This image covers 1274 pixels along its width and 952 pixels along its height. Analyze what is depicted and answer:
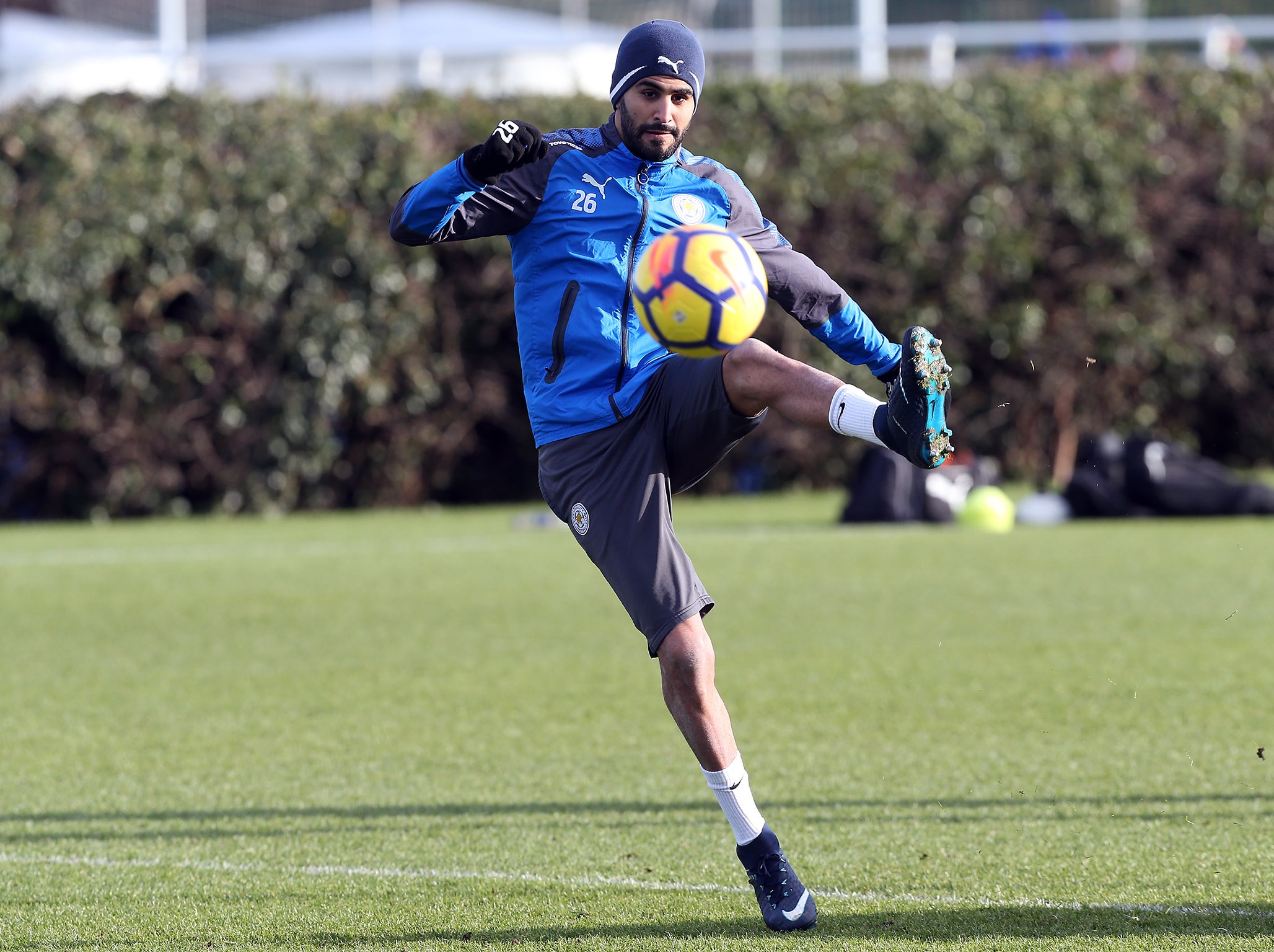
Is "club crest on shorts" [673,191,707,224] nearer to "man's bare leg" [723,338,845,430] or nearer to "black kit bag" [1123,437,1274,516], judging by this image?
"man's bare leg" [723,338,845,430]

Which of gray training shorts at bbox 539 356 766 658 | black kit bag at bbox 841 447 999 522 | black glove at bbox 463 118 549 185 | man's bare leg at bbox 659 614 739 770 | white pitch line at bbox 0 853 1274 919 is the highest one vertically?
black glove at bbox 463 118 549 185

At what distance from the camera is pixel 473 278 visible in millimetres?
15438

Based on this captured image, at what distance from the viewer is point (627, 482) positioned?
4.60 m

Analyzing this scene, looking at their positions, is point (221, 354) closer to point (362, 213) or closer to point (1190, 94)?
point (362, 213)

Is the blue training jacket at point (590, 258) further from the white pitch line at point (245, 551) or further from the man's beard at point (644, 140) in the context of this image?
the white pitch line at point (245, 551)

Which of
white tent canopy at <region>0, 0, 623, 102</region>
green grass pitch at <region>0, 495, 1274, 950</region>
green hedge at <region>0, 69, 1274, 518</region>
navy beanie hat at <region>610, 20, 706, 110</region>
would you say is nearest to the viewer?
green grass pitch at <region>0, 495, 1274, 950</region>

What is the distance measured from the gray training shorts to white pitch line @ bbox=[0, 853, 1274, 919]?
0.80m

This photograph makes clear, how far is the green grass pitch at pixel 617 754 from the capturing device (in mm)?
4523

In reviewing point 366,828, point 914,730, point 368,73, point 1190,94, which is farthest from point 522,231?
point 368,73

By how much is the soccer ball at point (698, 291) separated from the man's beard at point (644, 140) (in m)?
0.51

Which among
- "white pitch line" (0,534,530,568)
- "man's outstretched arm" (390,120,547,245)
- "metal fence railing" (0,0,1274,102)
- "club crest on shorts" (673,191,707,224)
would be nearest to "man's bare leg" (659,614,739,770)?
"club crest on shorts" (673,191,707,224)

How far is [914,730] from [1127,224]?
10.6m

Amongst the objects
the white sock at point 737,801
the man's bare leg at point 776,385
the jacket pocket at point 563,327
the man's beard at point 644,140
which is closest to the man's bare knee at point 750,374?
the man's bare leg at point 776,385

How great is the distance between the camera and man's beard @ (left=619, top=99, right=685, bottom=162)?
4.72 metres
